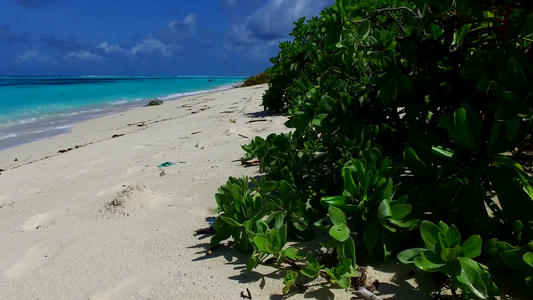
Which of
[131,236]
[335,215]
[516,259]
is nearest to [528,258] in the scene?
[516,259]

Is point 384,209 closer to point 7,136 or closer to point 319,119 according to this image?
point 319,119

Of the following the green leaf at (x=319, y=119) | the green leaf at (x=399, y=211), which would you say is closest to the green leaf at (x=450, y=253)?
the green leaf at (x=399, y=211)

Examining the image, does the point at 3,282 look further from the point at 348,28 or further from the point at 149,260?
the point at 348,28

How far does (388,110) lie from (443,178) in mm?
507

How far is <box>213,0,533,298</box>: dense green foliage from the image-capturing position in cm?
115

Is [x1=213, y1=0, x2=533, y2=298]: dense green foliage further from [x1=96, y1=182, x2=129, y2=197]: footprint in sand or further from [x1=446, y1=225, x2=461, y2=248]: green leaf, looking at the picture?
[x1=96, y1=182, x2=129, y2=197]: footprint in sand

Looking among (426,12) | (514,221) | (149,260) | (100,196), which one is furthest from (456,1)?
(100,196)

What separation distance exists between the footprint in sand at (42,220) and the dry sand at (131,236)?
0.01 m

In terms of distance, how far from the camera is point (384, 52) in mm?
1542

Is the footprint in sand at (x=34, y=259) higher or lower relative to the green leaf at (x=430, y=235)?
lower

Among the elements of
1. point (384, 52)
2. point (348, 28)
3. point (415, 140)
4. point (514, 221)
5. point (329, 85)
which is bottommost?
point (514, 221)

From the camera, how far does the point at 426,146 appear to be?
1386mm

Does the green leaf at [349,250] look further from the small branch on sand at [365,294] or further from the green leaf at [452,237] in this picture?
the green leaf at [452,237]

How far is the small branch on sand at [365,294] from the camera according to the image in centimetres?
124
